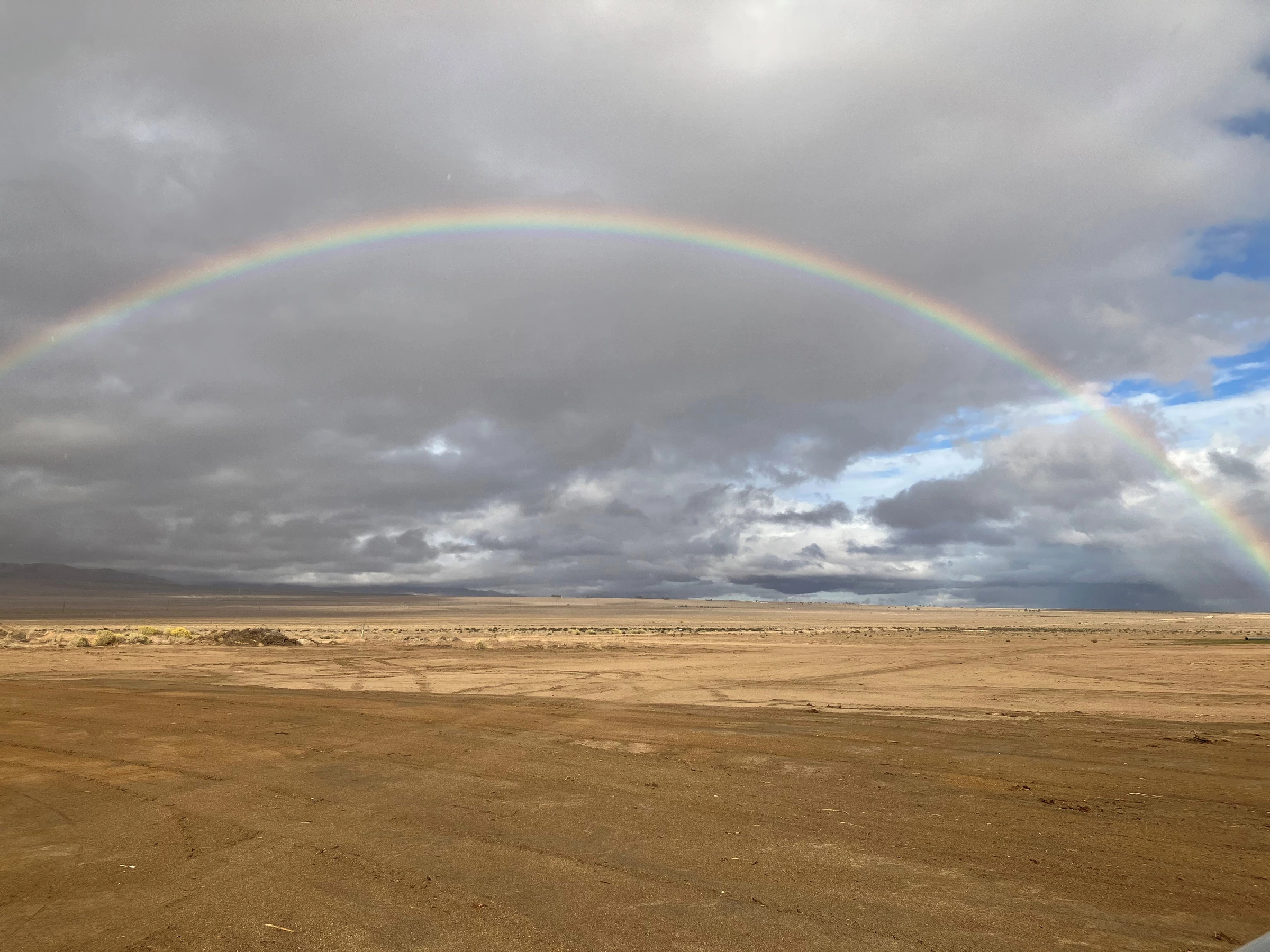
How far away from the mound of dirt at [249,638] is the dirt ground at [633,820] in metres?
30.0

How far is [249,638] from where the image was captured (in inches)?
2169

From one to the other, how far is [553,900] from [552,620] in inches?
4990

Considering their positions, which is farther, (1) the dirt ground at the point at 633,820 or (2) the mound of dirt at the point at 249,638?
(2) the mound of dirt at the point at 249,638

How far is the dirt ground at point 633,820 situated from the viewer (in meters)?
6.93

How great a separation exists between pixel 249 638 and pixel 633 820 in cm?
5206

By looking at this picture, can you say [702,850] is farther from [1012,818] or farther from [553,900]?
[1012,818]

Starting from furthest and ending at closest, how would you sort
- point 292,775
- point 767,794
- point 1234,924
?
1. point 292,775
2. point 767,794
3. point 1234,924

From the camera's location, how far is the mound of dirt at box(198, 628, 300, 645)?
54.5 metres

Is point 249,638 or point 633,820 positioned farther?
point 249,638

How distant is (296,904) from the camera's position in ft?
24.3

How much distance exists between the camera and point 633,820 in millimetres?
10203

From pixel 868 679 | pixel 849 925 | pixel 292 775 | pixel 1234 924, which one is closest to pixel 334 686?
pixel 292 775

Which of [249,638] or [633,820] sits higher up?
[633,820]

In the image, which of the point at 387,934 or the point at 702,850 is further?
the point at 702,850
